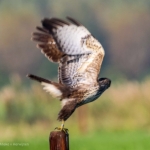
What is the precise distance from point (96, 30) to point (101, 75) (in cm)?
172

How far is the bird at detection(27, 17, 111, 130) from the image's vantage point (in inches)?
223

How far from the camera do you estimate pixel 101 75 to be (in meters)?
12.3

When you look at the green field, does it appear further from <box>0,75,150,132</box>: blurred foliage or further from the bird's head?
the bird's head

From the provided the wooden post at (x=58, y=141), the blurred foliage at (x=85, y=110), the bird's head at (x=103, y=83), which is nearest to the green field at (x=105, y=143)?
the blurred foliage at (x=85, y=110)

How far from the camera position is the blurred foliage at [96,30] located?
12867 mm

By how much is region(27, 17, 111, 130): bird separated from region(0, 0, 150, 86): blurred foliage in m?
6.52

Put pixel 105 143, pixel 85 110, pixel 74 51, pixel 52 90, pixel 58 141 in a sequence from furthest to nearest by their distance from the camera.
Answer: pixel 85 110 < pixel 105 143 < pixel 52 90 < pixel 74 51 < pixel 58 141

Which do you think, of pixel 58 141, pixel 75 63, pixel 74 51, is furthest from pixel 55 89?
pixel 58 141

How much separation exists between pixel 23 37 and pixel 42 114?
9.78 ft

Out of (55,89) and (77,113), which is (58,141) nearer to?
(55,89)

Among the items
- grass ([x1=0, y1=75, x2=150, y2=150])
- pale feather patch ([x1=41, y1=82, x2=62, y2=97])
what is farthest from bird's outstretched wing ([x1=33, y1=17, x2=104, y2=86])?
grass ([x1=0, y1=75, x2=150, y2=150])

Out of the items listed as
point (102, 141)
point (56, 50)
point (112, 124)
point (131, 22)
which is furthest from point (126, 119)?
point (56, 50)

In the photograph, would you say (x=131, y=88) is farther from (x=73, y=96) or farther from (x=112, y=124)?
(x=73, y=96)

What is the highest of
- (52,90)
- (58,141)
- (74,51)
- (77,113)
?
(77,113)
